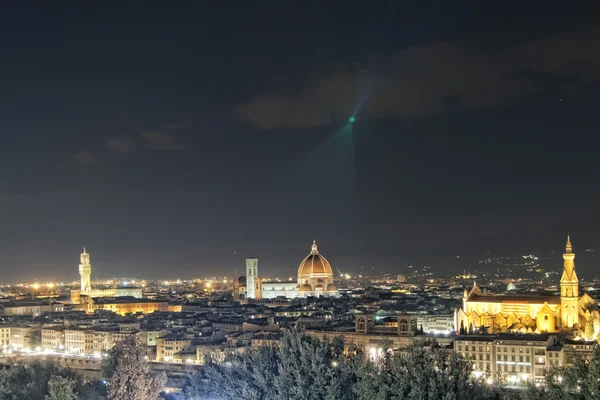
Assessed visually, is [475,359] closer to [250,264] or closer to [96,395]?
[96,395]

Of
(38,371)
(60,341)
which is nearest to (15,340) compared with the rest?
(60,341)

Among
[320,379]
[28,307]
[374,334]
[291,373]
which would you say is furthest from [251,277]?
[320,379]

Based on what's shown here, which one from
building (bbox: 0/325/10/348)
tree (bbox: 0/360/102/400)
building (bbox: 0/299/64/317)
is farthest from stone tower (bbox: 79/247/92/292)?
tree (bbox: 0/360/102/400)

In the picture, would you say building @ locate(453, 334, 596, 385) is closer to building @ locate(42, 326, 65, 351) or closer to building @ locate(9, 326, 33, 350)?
building @ locate(42, 326, 65, 351)

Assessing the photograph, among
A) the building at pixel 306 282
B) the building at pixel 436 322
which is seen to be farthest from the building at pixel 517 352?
the building at pixel 306 282

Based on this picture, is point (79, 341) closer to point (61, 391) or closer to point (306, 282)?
point (61, 391)
